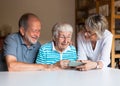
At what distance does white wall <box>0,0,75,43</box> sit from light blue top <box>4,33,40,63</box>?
93.8 inches

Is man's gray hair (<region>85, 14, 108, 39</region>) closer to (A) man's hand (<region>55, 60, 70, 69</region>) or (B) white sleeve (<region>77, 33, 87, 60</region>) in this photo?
(B) white sleeve (<region>77, 33, 87, 60</region>)

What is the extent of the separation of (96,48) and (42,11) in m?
2.45

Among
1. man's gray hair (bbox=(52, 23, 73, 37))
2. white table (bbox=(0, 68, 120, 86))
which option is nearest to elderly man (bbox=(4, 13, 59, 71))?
man's gray hair (bbox=(52, 23, 73, 37))

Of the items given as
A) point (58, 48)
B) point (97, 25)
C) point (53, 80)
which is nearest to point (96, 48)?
point (97, 25)

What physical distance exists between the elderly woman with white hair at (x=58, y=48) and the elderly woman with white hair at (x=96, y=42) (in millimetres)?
165

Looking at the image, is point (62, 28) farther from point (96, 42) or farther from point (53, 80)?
point (53, 80)

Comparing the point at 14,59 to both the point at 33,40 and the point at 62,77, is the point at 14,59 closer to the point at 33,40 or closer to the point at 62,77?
the point at 33,40

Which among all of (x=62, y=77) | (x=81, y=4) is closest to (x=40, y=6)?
(x=81, y=4)

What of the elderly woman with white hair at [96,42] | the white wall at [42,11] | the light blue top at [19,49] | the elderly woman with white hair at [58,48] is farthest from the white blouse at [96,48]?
the white wall at [42,11]

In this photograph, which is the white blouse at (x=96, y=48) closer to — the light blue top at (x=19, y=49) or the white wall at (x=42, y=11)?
the light blue top at (x=19, y=49)

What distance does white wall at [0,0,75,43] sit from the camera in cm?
431

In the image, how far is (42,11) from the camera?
4.45 m

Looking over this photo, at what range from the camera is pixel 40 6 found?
14.6 ft

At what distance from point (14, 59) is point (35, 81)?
533mm
